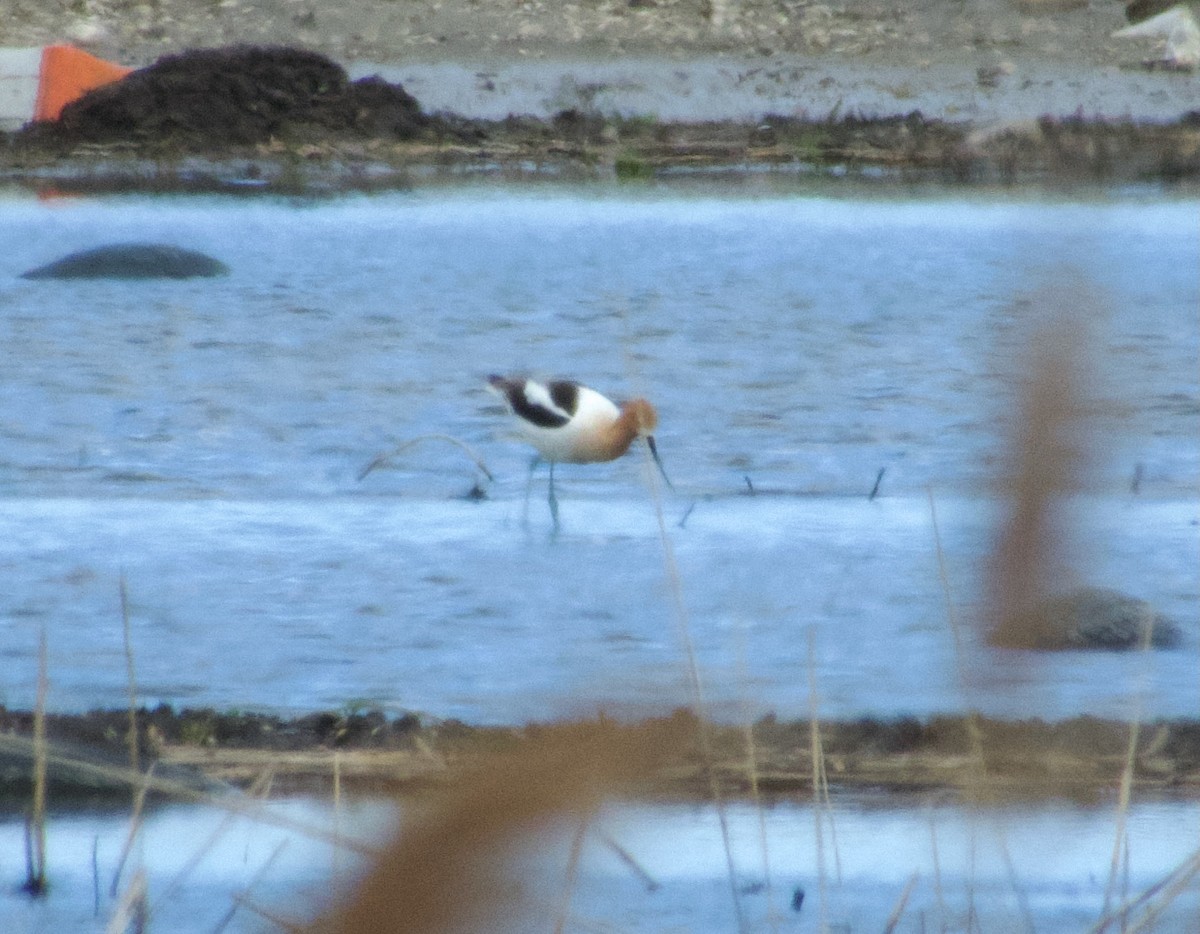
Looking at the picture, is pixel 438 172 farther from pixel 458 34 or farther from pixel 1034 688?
pixel 1034 688

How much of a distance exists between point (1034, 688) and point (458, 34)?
11.7 metres

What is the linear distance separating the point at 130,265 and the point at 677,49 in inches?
245

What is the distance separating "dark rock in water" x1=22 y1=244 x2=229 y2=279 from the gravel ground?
174 inches

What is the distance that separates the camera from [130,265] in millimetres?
5883

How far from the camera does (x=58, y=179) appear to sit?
8.55 meters

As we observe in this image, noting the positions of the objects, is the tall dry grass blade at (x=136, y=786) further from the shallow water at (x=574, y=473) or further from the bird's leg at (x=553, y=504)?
the bird's leg at (x=553, y=504)

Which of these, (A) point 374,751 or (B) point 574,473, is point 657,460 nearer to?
(B) point 574,473

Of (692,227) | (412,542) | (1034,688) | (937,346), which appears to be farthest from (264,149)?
(1034,688)

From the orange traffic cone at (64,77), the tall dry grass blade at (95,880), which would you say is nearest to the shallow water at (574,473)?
the tall dry grass blade at (95,880)

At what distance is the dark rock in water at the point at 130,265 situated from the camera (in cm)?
580

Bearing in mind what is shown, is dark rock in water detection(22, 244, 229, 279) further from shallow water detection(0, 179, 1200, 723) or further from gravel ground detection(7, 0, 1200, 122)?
gravel ground detection(7, 0, 1200, 122)

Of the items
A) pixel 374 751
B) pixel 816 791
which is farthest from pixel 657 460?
pixel 816 791

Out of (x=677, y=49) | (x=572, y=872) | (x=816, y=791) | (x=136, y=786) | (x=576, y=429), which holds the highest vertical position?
(x=572, y=872)

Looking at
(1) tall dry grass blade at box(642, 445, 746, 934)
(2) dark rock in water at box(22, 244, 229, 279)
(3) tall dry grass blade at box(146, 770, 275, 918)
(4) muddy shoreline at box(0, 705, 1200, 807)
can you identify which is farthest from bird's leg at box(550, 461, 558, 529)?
(2) dark rock in water at box(22, 244, 229, 279)
